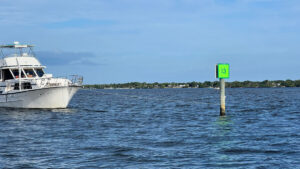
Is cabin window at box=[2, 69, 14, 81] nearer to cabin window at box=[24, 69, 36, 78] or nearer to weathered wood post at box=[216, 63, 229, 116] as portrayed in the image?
cabin window at box=[24, 69, 36, 78]

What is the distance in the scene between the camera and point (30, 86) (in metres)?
37.7

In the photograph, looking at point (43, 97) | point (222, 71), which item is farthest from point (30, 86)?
point (222, 71)

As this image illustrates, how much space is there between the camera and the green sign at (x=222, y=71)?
27656 mm

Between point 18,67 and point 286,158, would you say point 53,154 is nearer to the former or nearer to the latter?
point 286,158

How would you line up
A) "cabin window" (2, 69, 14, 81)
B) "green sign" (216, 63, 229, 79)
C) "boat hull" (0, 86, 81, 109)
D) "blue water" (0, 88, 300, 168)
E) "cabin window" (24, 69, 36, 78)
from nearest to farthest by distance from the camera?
1. "blue water" (0, 88, 300, 168)
2. "green sign" (216, 63, 229, 79)
3. "boat hull" (0, 86, 81, 109)
4. "cabin window" (24, 69, 36, 78)
5. "cabin window" (2, 69, 14, 81)

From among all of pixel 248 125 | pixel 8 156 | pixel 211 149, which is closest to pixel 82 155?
pixel 8 156

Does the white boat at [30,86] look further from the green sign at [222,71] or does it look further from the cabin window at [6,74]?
the green sign at [222,71]

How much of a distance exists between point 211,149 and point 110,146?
4164mm

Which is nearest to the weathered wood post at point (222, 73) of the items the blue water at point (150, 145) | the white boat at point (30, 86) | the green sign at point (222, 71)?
the green sign at point (222, 71)

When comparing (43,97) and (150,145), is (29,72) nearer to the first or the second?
(43,97)

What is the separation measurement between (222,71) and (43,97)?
16451 mm

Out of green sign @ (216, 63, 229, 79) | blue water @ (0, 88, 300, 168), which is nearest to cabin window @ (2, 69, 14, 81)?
blue water @ (0, 88, 300, 168)

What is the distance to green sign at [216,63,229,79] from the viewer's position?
27656 millimetres

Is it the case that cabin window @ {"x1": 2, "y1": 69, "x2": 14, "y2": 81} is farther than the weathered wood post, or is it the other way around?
cabin window @ {"x1": 2, "y1": 69, "x2": 14, "y2": 81}
